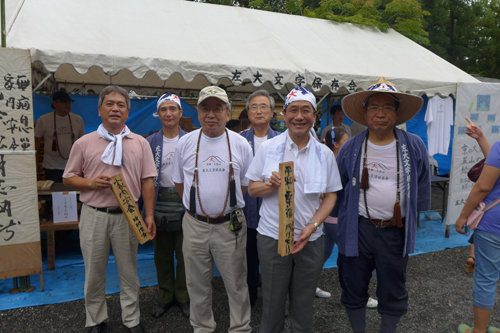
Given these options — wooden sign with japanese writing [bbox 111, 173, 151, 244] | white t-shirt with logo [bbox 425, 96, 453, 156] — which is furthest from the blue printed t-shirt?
white t-shirt with logo [bbox 425, 96, 453, 156]

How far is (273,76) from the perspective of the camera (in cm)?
420

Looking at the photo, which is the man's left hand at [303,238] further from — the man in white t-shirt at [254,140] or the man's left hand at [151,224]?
the man's left hand at [151,224]

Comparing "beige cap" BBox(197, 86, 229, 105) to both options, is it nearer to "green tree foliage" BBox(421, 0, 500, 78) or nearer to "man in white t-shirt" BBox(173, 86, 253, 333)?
"man in white t-shirt" BBox(173, 86, 253, 333)

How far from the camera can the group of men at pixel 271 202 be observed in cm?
200

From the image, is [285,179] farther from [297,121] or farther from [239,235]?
[239,235]

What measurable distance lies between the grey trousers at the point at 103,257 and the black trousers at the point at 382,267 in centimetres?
163

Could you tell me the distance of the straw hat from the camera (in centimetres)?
209

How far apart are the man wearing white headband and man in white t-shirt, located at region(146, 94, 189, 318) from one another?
269mm

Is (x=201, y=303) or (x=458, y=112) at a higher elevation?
(x=458, y=112)

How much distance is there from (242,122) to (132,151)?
180cm

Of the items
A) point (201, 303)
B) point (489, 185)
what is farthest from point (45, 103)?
point (489, 185)

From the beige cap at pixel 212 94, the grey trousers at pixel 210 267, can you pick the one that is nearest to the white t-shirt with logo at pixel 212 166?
the grey trousers at pixel 210 267

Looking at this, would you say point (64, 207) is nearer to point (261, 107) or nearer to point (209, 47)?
point (261, 107)

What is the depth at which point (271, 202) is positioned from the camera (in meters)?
2.02
